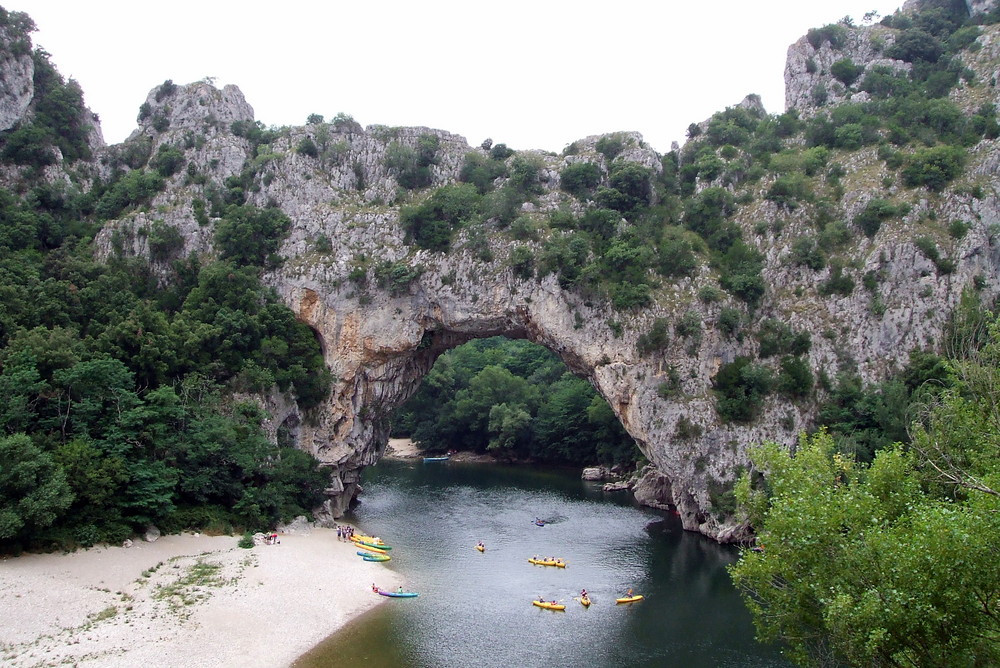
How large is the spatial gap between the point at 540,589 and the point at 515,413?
32597 millimetres

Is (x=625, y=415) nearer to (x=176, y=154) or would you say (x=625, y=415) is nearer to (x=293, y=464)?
(x=293, y=464)

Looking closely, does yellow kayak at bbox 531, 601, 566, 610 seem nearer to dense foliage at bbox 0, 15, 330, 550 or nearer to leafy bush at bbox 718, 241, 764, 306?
dense foliage at bbox 0, 15, 330, 550

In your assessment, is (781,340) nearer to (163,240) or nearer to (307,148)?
(307,148)

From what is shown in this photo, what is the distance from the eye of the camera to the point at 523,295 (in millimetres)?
Answer: 41906

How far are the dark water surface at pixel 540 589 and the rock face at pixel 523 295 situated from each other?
384 cm

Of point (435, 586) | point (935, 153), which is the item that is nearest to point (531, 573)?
point (435, 586)

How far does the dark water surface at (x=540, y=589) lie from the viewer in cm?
2381

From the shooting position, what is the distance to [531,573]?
106 ft

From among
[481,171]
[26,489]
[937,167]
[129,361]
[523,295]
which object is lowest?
[26,489]

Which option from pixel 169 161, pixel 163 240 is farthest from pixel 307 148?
pixel 163 240

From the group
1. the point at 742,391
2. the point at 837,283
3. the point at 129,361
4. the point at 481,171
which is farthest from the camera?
the point at 481,171

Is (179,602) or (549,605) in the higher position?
(179,602)

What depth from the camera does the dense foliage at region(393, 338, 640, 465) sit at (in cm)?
5925

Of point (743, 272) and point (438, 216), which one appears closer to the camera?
point (743, 272)
